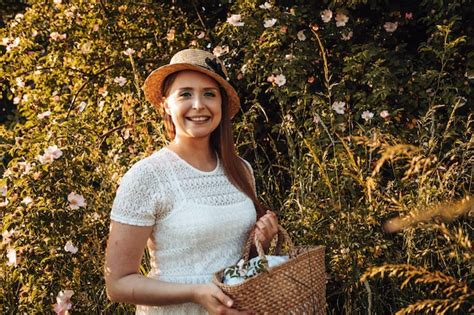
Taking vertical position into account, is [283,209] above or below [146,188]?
below

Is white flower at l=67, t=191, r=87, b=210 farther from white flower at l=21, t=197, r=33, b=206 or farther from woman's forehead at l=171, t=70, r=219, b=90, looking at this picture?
woman's forehead at l=171, t=70, r=219, b=90

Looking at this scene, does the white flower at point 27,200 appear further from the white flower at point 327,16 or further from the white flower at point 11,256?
the white flower at point 327,16

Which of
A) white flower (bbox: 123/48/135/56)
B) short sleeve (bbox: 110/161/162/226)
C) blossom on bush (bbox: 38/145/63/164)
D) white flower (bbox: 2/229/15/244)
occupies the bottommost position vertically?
white flower (bbox: 2/229/15/244)

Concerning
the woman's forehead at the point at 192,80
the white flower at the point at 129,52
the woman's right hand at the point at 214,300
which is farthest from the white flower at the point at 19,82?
the woman's right hand at the point at 214,300

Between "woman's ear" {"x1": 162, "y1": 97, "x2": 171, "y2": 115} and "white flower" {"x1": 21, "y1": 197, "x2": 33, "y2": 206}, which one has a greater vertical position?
"woman's ear" {"x1": 162, "y1": 97, "x2": 171, "y2": 115}

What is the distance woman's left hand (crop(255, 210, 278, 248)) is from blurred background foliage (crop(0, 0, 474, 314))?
10.4 inches

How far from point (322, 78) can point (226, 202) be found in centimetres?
171

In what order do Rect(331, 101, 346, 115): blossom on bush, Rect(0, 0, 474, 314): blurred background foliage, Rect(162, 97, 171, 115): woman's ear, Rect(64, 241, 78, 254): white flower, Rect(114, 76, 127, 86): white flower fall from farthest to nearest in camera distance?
Rect(114, 76, 127, 86): white flower
Rect(331, 101, 346, 115): blossom on bush
Rect(64, 241, 78, 254): white flower
Rect(0, 0, 474, 314): blurred background foliage
Rect(162, 97, 171, 115): woman's ear

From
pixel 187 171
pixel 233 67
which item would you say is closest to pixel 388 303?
pixel 187 171

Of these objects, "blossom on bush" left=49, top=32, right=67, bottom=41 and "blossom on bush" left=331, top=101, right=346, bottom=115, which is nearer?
"blossom on bush" left=331, top=101, right=346, bottom=115

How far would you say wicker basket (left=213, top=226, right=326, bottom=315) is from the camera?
6.71 feet

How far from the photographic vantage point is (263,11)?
3971 mm

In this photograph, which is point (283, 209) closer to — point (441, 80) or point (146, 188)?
point (441, 80)

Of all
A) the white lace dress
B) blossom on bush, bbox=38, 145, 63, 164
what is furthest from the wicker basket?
blossom on bush, bbox=38, 145, 63, 164
